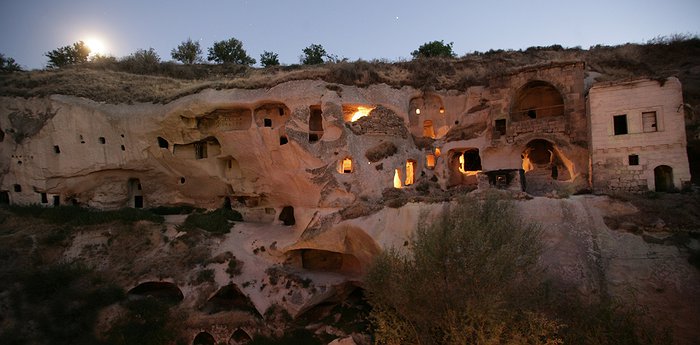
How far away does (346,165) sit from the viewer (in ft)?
70.1

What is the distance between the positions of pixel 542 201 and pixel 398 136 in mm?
8768

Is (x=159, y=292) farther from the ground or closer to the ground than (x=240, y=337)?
farther from the ground

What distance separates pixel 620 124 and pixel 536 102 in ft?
19.6

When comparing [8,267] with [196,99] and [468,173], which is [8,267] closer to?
[196,99]

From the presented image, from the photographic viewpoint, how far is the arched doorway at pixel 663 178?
735 inches

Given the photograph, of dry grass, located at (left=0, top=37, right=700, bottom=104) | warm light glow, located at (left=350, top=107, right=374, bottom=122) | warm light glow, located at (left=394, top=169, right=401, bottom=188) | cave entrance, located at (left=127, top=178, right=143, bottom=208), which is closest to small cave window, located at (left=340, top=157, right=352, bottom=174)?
warm light glow, located at (left=394, top=169, right=401, bottom=188)

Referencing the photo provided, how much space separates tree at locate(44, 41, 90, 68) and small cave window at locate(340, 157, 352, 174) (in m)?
29.1

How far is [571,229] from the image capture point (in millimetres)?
14562

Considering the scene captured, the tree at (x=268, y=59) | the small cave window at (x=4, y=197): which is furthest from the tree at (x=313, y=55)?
the small cave window at (x=4, y=197)

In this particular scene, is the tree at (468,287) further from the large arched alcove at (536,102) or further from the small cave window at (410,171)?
the large arched alcove at (536,102)

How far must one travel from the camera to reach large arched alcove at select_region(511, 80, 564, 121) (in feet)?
80.1

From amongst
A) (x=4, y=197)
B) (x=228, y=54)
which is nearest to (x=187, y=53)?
(x=228, y=54)

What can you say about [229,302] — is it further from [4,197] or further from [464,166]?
[464,166]

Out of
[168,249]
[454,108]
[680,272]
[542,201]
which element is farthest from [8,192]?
[680,272]
